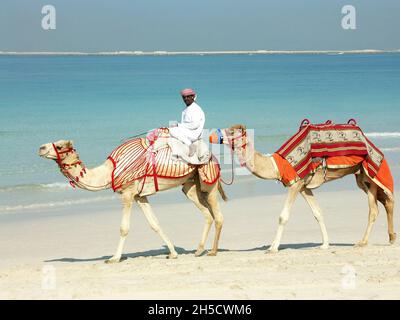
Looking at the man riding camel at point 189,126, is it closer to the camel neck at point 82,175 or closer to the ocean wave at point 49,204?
the camel neck at point 82,175

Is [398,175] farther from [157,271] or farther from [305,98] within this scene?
[305,98]

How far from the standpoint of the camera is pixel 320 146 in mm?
10461

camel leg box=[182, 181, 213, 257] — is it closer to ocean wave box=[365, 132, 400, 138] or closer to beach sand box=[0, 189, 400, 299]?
beach sand box=[0, 189, 400, 299]

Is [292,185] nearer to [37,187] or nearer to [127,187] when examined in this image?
[127,187]

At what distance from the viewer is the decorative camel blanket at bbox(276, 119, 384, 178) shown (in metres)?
10.4

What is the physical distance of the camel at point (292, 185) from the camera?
9.95m

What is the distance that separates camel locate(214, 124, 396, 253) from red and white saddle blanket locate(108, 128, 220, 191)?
601 millimetres

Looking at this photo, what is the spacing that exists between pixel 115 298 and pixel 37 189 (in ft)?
31.7

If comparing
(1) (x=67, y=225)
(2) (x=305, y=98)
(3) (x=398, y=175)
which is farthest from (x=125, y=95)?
(1) (x=67, y=225)

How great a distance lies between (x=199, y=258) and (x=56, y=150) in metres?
2.07

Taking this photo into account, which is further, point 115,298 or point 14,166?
point 14,166

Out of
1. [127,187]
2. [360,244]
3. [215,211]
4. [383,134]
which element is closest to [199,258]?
[215,211]

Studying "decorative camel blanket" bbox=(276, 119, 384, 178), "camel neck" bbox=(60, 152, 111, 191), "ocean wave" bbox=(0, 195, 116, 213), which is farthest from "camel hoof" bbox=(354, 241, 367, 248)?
"ocean wave" bbox=(0, 195, 116, 213)

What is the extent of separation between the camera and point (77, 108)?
40.3 metres
